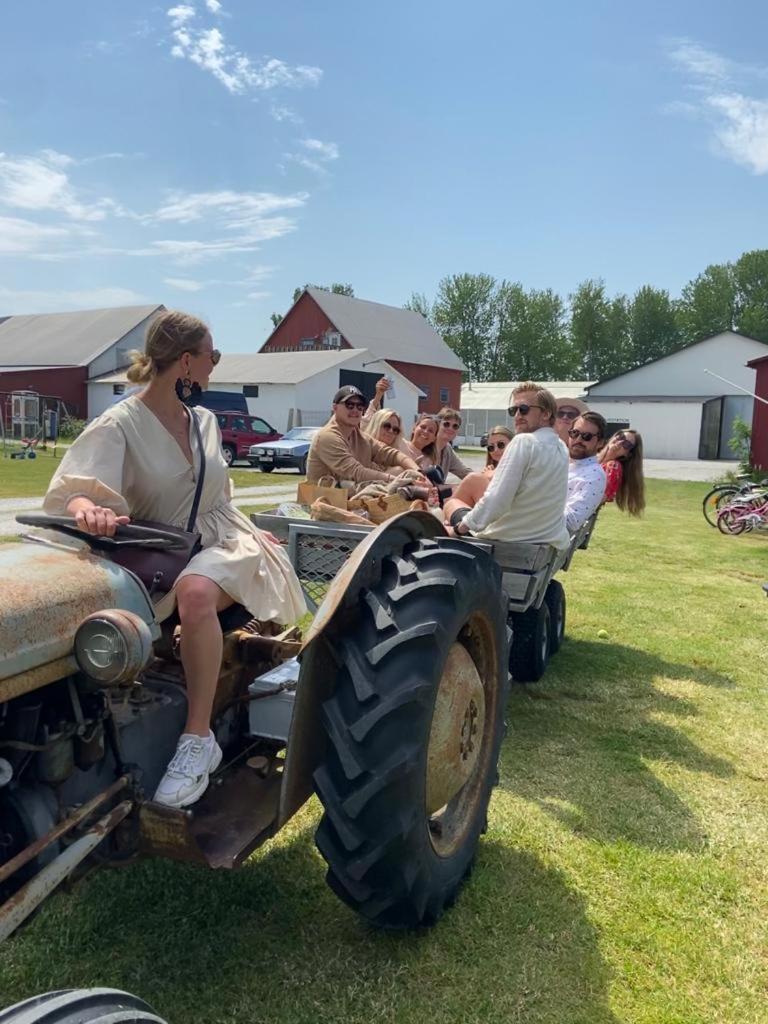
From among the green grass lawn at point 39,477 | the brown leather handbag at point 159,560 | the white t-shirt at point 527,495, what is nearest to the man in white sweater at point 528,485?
the white t-shirt at point 527,495

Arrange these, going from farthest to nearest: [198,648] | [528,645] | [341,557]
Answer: [528,645], [341,557], [198,648]

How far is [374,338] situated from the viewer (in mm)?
44938

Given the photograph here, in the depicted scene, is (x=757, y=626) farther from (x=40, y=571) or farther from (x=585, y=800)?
(x=40, y=571)

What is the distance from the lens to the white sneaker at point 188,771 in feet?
7.41

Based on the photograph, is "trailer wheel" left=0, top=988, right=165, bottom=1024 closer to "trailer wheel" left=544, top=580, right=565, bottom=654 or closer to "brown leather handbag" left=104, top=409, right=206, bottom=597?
"brown leather handbag" left=104, top=409, right=206, bottom=597

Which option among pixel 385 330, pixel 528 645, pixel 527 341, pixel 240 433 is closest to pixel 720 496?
pixel 528 645

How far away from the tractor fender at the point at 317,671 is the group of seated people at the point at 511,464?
223 cm

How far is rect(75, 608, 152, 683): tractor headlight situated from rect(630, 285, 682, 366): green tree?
8408 centimetres

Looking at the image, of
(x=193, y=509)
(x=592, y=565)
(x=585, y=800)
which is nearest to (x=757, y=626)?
(x=592, y=565)

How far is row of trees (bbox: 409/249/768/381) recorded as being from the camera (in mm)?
76375

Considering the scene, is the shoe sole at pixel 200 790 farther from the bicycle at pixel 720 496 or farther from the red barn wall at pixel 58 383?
the red barn wall at pixel 58 383

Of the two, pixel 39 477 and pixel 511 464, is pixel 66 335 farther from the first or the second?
pixel 511 464

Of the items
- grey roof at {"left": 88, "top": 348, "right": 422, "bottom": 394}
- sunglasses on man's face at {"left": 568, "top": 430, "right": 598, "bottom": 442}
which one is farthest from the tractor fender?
grey roof at {"left": 88, "top": 348, "right": 422, "bottom": 394}

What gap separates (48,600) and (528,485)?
10.5 ft
